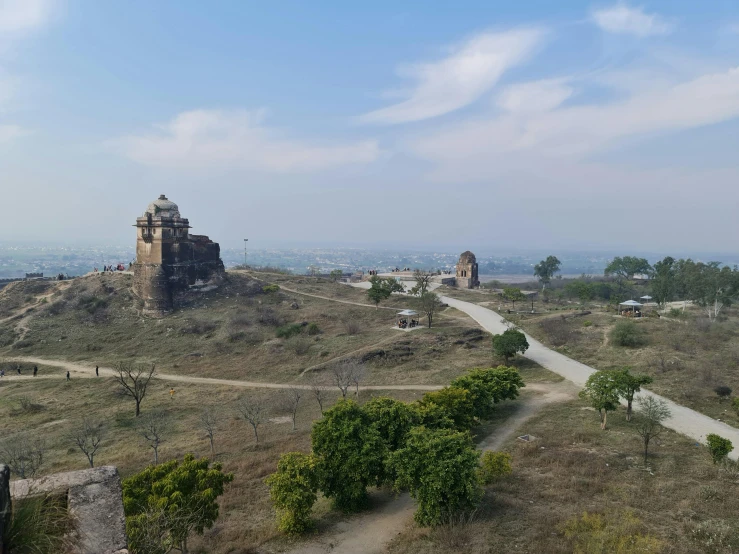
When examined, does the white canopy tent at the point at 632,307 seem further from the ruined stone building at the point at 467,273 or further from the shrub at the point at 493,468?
the shrub at the point at 493,468

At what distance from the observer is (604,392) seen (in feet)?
68.1

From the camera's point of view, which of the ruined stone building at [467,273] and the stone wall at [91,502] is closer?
the stone wall at [91,502]

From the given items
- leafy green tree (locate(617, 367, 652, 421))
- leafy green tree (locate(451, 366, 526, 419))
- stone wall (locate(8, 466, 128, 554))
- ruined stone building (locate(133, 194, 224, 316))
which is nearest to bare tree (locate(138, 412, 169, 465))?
leafy green tree (locate(451, 366, 526, 419))

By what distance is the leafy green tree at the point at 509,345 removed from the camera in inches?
1265

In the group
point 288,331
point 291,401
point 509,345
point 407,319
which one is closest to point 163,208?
point 288,331

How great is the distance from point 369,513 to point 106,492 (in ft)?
37.8

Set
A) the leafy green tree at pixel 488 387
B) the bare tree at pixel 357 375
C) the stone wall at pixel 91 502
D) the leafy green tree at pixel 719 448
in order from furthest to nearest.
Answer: the bare tree at pixel 357 375, the leafy green tree at pixel 488 387, the leafy green tree at pixel 719 448, the stone wall at pixel 91 502

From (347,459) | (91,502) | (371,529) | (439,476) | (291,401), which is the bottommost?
(291,401)

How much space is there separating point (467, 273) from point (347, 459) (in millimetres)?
69672

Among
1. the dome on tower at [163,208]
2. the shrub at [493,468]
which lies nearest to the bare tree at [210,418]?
the shrub at [493,468]

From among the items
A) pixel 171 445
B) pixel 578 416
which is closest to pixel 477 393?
pixel 578 416

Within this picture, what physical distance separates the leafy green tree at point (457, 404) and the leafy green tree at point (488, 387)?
1.98 feet

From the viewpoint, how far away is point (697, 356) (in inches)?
1177

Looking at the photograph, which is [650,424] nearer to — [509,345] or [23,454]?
[509,345]
